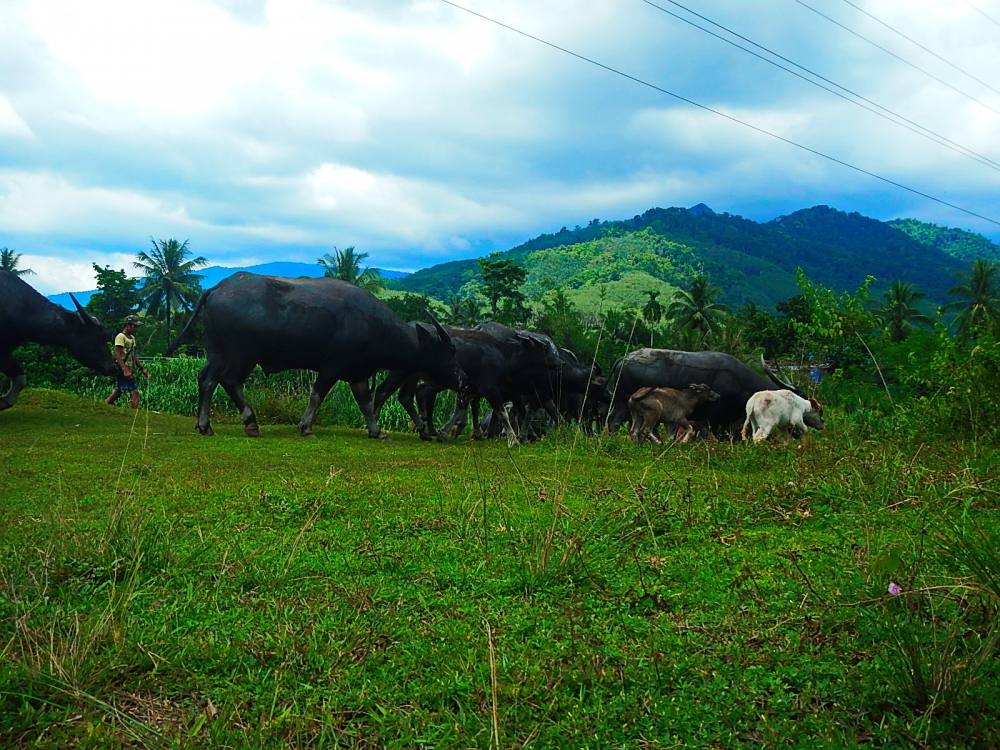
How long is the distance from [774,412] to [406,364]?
5.65 metres

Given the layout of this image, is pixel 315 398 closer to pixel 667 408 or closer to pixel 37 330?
pixel 37 330

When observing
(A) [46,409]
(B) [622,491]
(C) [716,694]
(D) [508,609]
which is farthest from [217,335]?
(C) [716,694]

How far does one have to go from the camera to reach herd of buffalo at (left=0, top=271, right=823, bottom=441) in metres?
12.3

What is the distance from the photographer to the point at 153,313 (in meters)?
63.9

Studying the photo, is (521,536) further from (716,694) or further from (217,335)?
(217,335)

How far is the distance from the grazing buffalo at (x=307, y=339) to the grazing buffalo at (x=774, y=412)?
4.51 metres

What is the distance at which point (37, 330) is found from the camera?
13.4 metres

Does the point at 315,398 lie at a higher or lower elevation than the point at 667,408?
higher

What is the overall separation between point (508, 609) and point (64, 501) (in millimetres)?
3915

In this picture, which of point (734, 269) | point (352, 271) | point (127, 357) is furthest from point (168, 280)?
point (734, 269)

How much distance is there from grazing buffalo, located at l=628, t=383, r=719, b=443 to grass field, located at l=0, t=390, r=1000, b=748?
661cm

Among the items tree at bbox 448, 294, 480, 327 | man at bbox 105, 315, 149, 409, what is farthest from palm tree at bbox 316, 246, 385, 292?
man at bbox 105, 315, 149, 409

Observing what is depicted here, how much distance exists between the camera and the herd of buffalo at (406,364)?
12.3m

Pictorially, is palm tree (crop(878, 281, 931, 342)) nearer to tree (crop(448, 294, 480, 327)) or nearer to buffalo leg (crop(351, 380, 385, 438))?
tree (crop(448, 294, 480, 327))
